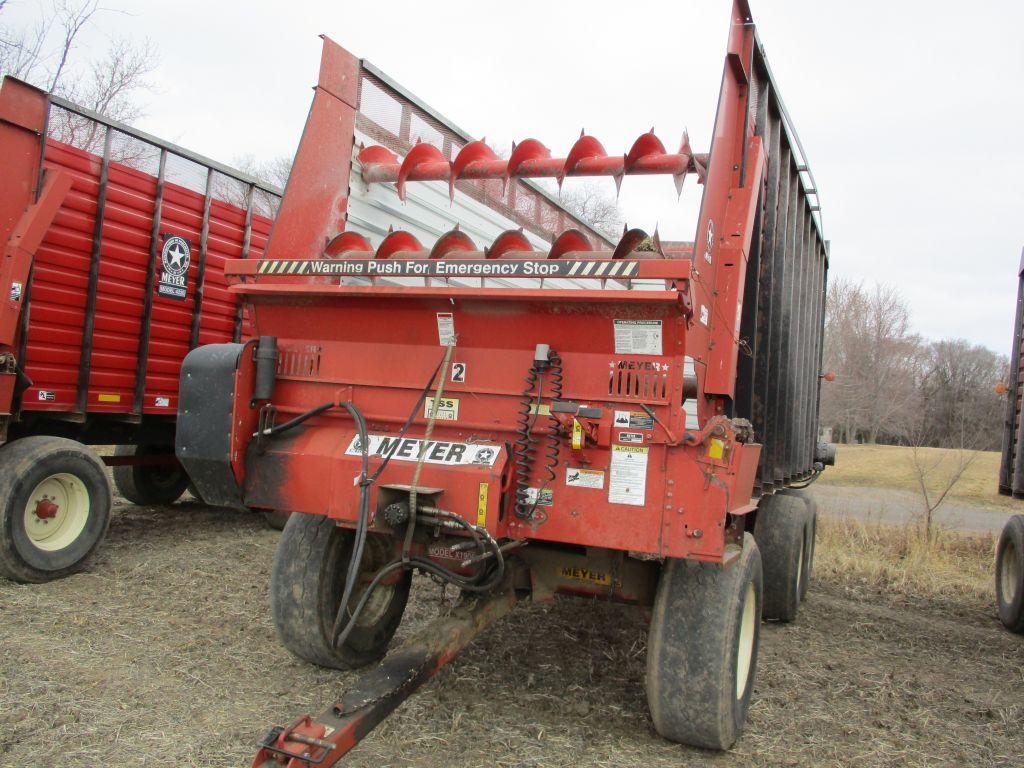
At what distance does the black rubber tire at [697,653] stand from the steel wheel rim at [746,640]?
12 cm

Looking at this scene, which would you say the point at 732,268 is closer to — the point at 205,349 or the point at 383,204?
the point at 383,204

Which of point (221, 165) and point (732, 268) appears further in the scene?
point (221, 165)

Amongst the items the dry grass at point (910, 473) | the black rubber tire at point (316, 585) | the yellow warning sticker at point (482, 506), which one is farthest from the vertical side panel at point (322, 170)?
the dry grass at point (910, 473)

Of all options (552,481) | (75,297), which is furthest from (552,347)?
(75,297)

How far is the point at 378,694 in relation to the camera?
2.66m

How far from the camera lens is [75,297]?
570 cm

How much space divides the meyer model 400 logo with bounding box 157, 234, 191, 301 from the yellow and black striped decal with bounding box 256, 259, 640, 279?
3313mm

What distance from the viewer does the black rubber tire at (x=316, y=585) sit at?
374cm

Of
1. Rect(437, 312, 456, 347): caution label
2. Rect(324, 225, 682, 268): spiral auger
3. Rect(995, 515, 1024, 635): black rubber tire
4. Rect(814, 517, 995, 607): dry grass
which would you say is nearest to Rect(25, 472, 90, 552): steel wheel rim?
Rect(324, 225, 682, 268): spiral auger

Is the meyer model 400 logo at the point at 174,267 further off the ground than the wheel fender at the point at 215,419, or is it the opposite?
the meyer model 400 logo at the point at 174,267

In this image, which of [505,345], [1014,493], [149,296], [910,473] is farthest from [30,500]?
[910,473]

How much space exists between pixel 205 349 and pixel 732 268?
7.80ft

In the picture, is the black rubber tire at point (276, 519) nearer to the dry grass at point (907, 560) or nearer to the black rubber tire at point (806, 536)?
the black rubber tire at point (806, 536)

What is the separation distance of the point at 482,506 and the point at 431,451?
0.35 metres
